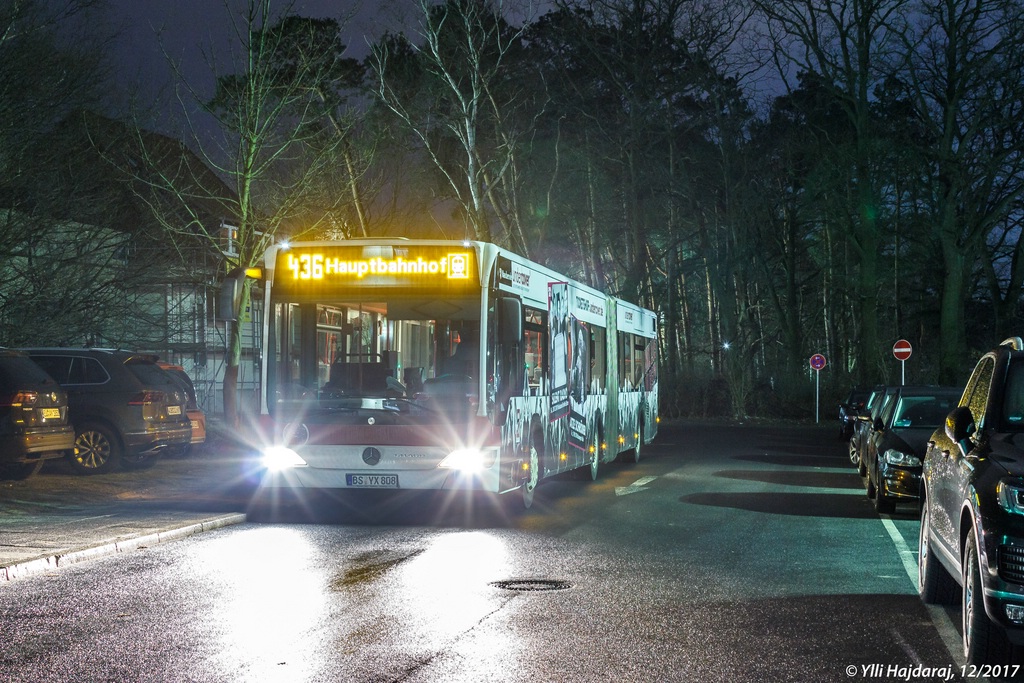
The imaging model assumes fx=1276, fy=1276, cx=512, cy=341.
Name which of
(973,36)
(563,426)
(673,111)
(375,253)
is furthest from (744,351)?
(375,253)

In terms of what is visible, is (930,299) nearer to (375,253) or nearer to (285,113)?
(285,113)

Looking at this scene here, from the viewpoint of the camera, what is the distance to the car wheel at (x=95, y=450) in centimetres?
1862

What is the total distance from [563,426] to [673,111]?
3026cm

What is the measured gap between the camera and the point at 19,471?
1777cm

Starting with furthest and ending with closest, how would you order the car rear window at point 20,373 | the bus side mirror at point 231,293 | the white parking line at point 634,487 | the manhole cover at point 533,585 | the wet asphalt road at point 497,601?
the white parking line at point 634,487, the car rear window at point 20,373, the bus side mirror at point 231,293, the manhole cover at point 533,585, the wet asphalt road at point 497,601

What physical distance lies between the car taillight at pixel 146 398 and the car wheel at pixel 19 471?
5.45 ft

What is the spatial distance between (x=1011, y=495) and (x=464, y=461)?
26.7 feet

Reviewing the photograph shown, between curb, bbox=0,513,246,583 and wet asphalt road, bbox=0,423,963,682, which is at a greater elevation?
curb, bbox=0,513,246,583

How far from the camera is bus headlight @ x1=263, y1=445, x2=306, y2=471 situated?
14086 mm

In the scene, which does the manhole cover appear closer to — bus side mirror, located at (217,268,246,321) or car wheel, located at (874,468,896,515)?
bus side mirror, located at (217,268,246,321)

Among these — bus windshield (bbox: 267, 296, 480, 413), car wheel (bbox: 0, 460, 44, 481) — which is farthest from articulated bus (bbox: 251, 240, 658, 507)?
car wheel (bbox: 0, 460, 44, 481)

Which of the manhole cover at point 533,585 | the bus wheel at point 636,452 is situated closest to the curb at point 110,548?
the manhole cover at point 533,585

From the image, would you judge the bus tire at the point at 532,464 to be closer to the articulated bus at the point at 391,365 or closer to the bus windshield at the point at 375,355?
the articulated bus at the point at 391,365

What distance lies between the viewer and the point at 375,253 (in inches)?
559
